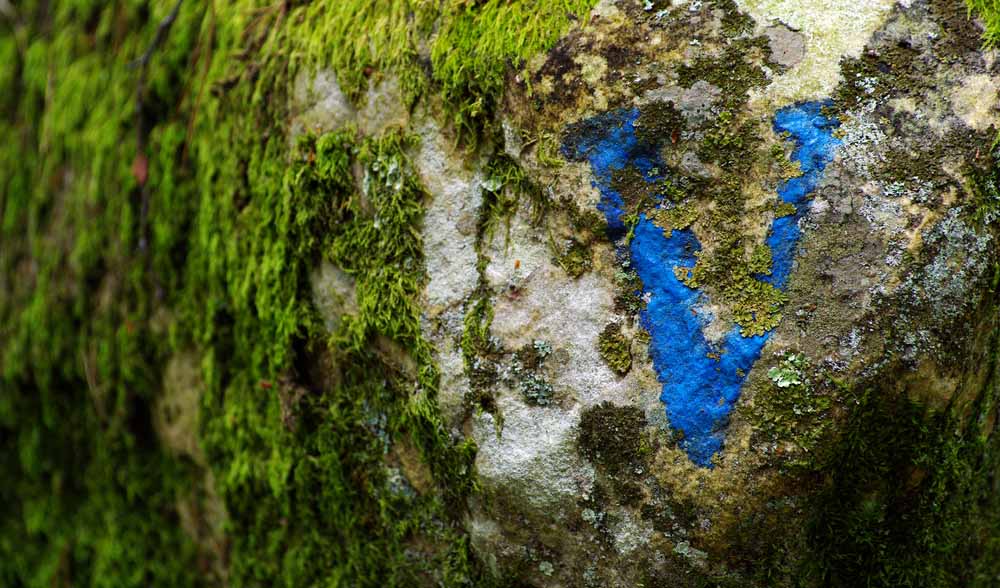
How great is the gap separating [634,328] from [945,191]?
0.79 metres

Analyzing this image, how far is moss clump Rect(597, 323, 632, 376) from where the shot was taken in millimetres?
1875

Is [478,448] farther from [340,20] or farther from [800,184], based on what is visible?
[340,20]

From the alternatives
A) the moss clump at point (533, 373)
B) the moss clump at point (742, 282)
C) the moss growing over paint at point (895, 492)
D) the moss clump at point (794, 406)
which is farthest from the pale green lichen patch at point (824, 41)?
the moss clump at point (533, 373)

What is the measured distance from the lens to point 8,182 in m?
3.61

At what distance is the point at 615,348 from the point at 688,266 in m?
0.28

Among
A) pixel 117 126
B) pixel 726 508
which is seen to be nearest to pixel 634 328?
pixel 726 508

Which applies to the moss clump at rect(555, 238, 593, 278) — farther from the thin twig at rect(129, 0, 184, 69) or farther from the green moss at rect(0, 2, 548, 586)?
the thin twig at rect(129, 0, 184, 69)

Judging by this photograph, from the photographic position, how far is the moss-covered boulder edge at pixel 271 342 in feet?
6.13

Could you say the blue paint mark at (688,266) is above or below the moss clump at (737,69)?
below

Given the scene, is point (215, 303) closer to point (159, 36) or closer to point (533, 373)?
point (159, 36)

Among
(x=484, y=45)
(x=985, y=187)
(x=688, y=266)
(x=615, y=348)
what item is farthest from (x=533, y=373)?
(x=985, y=187)

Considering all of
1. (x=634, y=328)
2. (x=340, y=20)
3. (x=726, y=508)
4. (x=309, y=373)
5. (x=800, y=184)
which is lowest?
(x=726, y=508)

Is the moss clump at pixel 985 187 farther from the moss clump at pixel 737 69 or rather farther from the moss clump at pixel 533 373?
the moss clump at pixel 533 373

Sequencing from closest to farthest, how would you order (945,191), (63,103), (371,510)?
→ (945,191) → (371,510) → (63,103)
